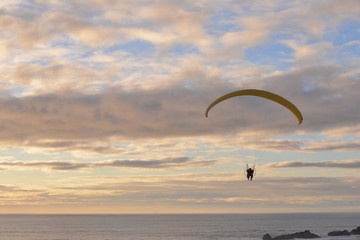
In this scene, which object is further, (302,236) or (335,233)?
(335,233)

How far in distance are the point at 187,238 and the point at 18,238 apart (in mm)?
42663

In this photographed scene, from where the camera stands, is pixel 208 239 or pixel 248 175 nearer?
pixel 248 175

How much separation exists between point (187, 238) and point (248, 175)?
7842cm

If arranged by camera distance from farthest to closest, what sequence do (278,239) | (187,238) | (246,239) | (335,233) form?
(187,238), (246,239), (335,233), (278,239)

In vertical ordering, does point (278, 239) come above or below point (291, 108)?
below

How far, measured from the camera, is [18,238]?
115 m

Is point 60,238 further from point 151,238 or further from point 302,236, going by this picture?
point 302,236

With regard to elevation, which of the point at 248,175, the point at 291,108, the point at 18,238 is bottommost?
the point at 18,238

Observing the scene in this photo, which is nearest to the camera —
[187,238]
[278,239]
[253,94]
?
[253,94]

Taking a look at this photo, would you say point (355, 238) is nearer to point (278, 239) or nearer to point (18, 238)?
point (278, 239)

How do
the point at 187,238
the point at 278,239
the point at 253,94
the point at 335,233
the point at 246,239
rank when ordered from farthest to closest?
1. the point at 187,238
2. the point at 246,239
3. the point at 335,233
4. the point at 278,239
5. the point at 253,94

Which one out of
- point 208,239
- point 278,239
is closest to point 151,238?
point 208,239

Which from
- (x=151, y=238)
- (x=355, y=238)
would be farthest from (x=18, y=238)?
(x=355, y=238)

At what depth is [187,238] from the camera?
10781 centimetres
